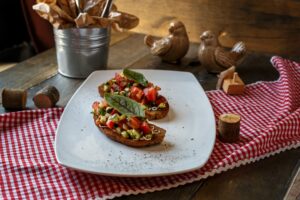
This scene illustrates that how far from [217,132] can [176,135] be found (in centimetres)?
10

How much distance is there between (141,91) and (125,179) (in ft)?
0.95

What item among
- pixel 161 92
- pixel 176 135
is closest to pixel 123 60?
pixel 161 92

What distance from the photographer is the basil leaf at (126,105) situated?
91cm

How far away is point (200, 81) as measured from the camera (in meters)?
1.33

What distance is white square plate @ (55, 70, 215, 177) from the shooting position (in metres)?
0.86

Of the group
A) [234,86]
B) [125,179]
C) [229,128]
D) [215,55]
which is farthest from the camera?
[215,55]

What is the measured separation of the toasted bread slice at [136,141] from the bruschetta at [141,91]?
10 centimetres

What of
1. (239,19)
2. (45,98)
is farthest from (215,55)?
(45,98)

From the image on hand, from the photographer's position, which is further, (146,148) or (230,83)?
(230,83)

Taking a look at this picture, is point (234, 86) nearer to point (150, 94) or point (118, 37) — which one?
point (150, 94)

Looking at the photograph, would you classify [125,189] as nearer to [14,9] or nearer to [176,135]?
[176,135]

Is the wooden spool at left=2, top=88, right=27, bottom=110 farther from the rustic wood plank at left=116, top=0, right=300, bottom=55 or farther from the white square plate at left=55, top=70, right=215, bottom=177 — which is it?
the rustic wood plank at left=116, top=0, right=300, bottom=55

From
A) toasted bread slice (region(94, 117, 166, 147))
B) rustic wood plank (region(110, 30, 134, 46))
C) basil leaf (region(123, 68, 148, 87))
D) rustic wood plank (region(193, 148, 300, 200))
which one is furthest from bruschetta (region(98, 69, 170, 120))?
rustic wood plank (region(110, 30, 134, 46))

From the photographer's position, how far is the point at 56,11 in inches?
47.4
